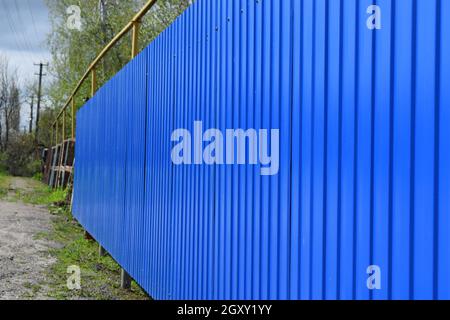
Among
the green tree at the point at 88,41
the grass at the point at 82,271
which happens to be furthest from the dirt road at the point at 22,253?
the green tree at the point at 88,41

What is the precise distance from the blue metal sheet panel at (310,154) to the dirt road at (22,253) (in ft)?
7.18

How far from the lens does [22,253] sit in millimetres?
8453

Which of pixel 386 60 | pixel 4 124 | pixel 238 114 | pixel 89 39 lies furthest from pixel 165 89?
pixel 4 124

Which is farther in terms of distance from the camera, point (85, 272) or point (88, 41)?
point (88, 41)

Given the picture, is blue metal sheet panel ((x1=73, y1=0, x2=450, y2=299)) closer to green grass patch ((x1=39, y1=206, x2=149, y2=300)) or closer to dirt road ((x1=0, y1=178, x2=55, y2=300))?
green grass patch ((x1=39, y1=206, x2=149, y2=300))

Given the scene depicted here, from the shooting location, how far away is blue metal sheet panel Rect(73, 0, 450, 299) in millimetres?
1965

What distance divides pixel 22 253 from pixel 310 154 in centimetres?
682

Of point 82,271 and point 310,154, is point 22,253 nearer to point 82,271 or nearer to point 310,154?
point 82,271

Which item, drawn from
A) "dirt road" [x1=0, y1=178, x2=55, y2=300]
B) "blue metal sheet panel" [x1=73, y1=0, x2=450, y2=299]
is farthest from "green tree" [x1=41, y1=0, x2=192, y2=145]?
"blue metal sheet panel" [x1=73, y1=0, x2=450, y2=299]

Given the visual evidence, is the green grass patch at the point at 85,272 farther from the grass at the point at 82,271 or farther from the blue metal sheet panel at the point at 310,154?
the blue metal sheet panel at the point at 310,154

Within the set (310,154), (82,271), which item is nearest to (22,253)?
(82,271)

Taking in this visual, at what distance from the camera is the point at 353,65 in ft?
7.51

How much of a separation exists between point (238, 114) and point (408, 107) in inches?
54.5

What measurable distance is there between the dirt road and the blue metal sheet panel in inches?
86.2
